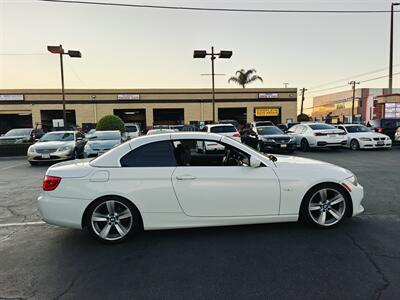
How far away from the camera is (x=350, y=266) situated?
3232mm

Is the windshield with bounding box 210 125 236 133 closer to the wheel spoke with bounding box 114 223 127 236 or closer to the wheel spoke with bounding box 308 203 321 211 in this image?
the wheel spoke with bounding box 308 203 321 211

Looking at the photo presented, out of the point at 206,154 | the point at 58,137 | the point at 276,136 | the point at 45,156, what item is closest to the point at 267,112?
the point at 276,136

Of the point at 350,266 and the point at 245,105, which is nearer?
the point at 350,266

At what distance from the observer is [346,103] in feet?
243

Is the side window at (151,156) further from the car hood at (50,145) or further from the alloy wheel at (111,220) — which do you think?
the car hood at (50,145)

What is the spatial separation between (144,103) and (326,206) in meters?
36.2

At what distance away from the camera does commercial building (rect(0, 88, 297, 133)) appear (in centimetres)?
3675

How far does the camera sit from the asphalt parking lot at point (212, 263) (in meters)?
2.85

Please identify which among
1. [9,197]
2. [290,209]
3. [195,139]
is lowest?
[9,197]

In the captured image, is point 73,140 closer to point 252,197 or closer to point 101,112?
point 252,197

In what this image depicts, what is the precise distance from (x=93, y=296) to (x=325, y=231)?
123 inches

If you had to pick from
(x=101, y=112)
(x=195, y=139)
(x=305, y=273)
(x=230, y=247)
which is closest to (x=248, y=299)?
(x=305, y=273)

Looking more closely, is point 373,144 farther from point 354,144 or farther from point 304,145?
point 304,145

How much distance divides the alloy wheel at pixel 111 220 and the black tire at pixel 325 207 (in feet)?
8.14
